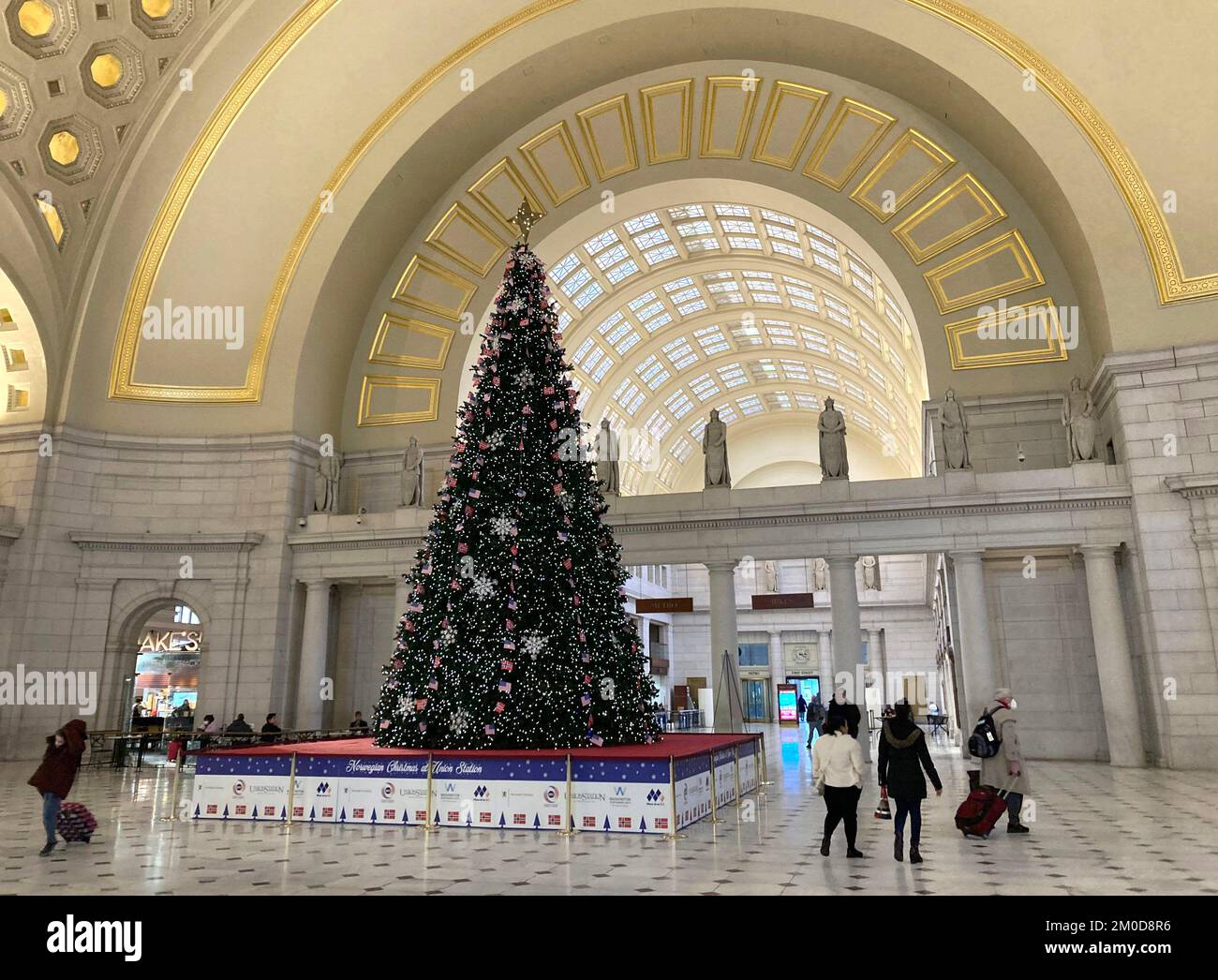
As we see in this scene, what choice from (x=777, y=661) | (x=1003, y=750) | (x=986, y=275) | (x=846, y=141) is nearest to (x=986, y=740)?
(x=1003, y=750)

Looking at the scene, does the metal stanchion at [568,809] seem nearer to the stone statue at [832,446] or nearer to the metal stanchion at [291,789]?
the metal stanchion at [291,789]

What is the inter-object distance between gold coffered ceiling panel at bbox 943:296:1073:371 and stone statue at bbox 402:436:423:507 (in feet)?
41.8

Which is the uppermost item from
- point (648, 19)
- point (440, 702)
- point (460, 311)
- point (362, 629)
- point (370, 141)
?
point (648, 19)

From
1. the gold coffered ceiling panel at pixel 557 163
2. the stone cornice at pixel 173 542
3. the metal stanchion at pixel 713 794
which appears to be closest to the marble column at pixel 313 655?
the stone cornice at pixel 173 542

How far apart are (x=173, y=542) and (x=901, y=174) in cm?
1916

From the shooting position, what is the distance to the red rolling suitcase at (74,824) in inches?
309

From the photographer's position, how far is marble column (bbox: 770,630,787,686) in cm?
3859

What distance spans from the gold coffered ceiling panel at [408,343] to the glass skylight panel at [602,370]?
373 inches

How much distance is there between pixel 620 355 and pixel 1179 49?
1909 centimetres

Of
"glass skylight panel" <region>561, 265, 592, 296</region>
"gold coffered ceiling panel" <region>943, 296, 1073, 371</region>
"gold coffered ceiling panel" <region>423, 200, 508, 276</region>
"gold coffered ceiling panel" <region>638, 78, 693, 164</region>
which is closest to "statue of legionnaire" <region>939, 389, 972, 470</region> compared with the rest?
"gold coffered ceiling panel" <region>943, 296, 1073, 371</region>

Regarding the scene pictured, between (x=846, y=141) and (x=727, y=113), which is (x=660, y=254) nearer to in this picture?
(x=727, y=113)
